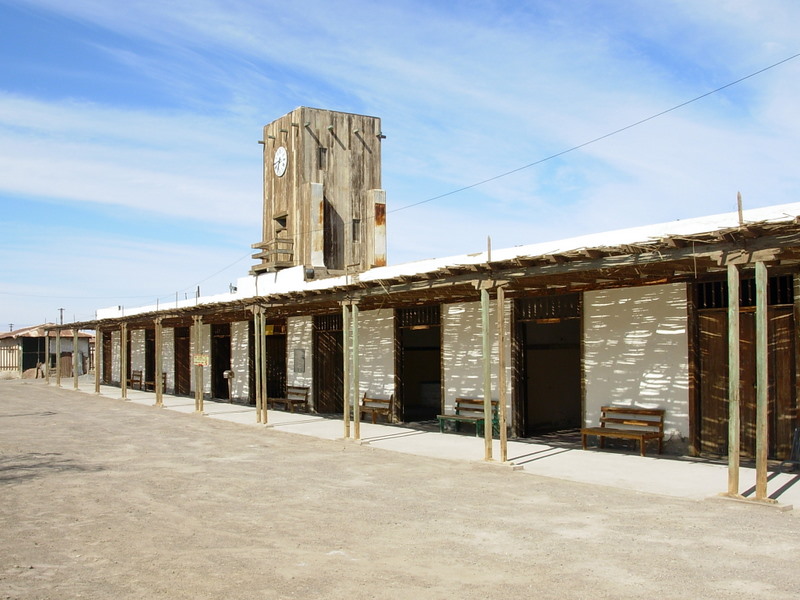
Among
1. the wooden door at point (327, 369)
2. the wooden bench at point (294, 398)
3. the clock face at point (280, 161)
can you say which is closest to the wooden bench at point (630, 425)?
the wooden door at point (327, 369)

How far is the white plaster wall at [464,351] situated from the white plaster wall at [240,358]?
8.94 meters

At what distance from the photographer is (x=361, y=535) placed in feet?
21.6

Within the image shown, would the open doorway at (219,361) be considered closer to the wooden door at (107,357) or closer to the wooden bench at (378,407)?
the wooden bench at (378,407)

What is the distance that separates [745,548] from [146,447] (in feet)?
32.3

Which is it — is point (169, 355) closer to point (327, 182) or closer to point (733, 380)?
point (327, 182)

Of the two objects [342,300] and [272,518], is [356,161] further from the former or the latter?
[272,518]

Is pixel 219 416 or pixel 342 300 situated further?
pixel 219 416

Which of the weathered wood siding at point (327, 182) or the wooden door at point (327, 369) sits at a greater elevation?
the weathered wood siding at point (327, 182)

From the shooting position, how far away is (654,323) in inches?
442

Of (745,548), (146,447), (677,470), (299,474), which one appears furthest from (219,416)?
(745,548)

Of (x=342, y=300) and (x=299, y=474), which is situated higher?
(x=342, y=300)

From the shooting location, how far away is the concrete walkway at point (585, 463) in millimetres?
8398

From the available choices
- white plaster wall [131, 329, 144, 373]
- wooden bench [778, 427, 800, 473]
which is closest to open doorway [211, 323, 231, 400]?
white plaster wall [131, 329, 144, 373]

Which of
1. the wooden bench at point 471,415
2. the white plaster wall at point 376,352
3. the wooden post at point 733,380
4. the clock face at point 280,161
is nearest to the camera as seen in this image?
the wooden post at point 733,380
